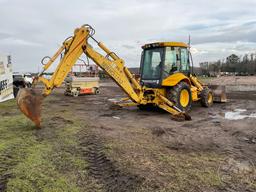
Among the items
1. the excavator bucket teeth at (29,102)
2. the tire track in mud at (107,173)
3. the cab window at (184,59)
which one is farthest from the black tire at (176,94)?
the tire track in mud at (107,173)

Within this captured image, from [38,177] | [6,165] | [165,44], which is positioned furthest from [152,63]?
[38,177]

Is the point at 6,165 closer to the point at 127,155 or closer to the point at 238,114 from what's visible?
the point at 127,155

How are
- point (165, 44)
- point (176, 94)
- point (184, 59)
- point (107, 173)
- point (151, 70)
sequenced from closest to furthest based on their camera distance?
point (107, 173)
point (176, 94)
point (165, 44)
point (151, 70)
point (184, 59)

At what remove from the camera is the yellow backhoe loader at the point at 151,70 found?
834 cm

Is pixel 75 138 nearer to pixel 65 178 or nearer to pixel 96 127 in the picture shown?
pixel 96 127

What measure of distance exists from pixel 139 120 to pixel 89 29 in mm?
3048

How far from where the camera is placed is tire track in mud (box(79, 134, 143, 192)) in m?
3.78

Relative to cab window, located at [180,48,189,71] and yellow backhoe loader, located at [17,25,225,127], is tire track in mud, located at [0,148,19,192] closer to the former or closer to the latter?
yellow backhoe loader, located at [17,25,225,127]

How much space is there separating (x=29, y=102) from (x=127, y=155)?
3.00m

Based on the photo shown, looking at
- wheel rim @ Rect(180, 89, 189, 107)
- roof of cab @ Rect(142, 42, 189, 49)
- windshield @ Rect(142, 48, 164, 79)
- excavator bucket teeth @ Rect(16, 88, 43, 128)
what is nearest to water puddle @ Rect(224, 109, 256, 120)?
wheel rim @ Rect(180, 89, 189, 107)

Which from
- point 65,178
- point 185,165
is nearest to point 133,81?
point 185,165

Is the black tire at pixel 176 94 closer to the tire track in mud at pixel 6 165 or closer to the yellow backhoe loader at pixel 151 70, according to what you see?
the yellow backhoe loader at pixel 151 70

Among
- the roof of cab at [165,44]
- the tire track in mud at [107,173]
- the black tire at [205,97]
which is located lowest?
the tire track in mud at [107,173]

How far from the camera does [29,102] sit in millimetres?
6855
